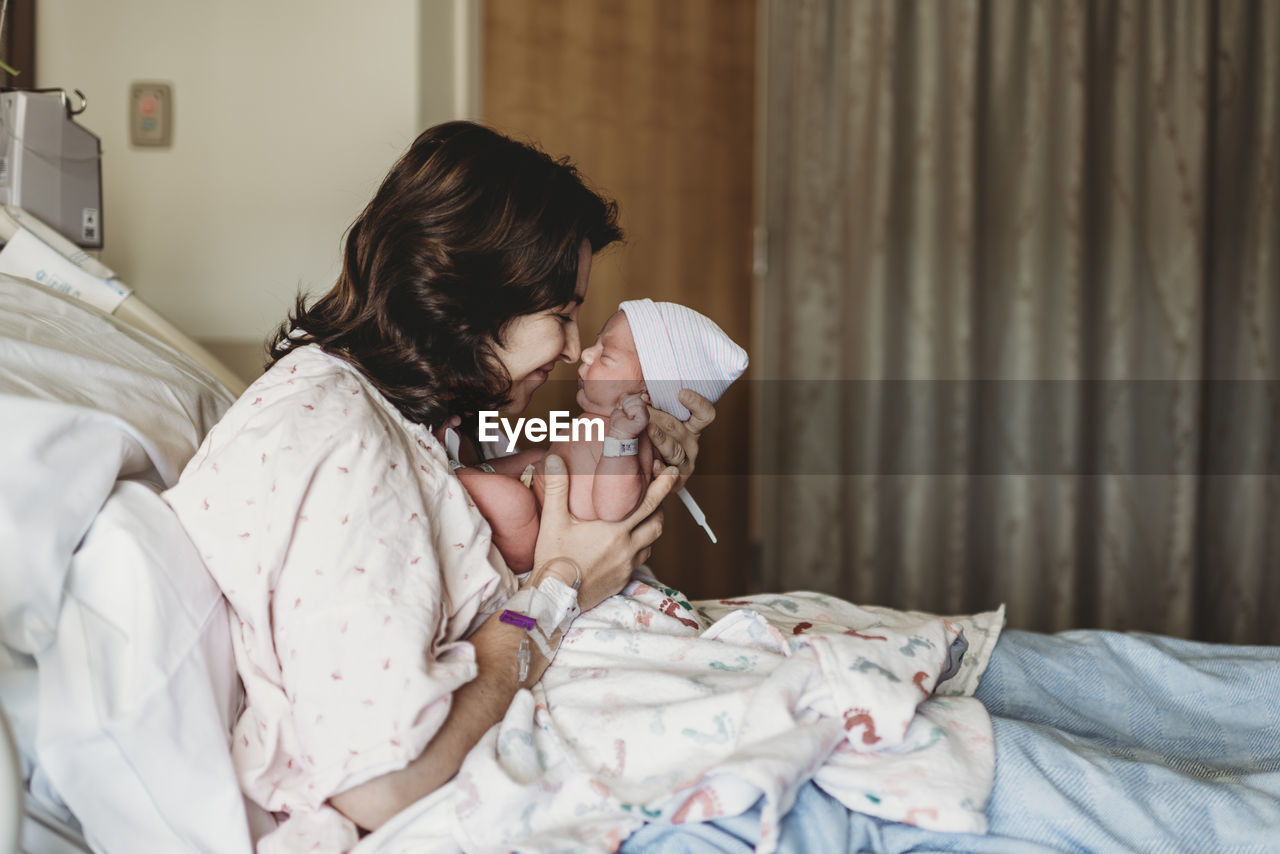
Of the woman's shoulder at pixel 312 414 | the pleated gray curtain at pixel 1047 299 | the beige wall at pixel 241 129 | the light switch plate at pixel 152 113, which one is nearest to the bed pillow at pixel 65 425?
the woman's shoulder at pixel 312 414

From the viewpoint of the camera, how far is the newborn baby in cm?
115

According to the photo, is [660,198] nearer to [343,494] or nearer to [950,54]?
[950,54]

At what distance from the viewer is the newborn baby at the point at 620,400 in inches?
45.3

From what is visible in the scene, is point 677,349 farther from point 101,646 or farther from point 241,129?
point 241,129

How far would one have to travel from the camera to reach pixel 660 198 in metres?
2.86

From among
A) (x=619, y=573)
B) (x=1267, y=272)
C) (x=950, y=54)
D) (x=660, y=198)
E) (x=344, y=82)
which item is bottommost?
(x=619, y=573)

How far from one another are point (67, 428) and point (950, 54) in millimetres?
2573

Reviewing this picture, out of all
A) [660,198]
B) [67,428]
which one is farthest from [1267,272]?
[67,428]

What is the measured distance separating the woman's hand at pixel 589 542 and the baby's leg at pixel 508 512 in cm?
2

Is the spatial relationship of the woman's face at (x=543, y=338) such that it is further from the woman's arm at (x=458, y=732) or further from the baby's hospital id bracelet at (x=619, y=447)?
the woman's arm at (x=458, y=732)

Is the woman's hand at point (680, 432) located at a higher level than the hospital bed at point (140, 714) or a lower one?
higher

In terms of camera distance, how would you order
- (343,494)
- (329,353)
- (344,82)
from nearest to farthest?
(343,494), (329,353), (344,82)

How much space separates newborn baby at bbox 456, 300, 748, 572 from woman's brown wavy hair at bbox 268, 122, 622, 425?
154 millimetres

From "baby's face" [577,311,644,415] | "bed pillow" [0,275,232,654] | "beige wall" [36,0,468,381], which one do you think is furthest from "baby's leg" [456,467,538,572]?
"beige wall" [36,0,468,381]
